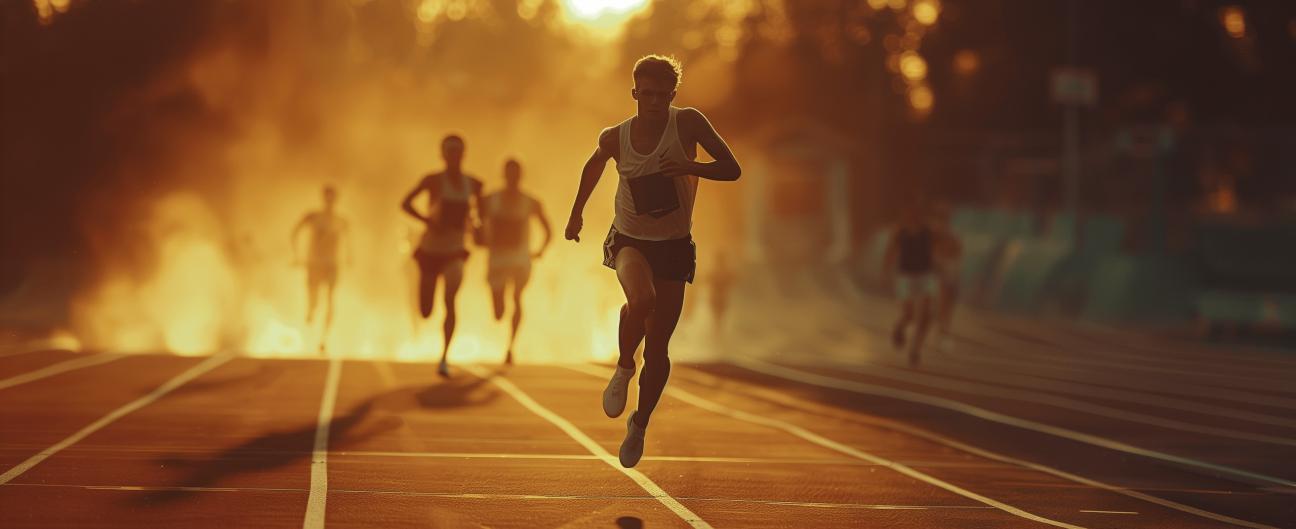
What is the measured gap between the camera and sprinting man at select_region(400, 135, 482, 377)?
16.9m

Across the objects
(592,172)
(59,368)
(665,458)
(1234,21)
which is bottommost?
(665,458)

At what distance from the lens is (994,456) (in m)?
13.8

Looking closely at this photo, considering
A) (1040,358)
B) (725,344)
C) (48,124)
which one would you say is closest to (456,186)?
(1040,358)

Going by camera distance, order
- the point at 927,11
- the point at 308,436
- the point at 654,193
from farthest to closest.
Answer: the point at 927,11, the point at 308,436, the point at 654,193

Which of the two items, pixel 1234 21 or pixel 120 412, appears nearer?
pixel 120 412

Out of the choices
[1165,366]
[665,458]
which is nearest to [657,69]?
[665,458]

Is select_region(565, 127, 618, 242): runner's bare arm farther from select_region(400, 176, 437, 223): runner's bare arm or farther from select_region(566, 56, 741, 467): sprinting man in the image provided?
select_region(400, 176, 437, 223): runner's bare arm

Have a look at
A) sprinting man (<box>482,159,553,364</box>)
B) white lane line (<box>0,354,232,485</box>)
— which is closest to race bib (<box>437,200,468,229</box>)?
sprinting man (<box>482,159,553,364</box>)

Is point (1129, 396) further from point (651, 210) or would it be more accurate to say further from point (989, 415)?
point (651, 210)

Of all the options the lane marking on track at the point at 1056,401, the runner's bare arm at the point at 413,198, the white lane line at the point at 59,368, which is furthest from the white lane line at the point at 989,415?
the white lane line at the point at 59,368

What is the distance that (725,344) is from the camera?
2942 cm

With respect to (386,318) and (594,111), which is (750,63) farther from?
(386,318)

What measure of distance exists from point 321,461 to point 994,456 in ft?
16.9

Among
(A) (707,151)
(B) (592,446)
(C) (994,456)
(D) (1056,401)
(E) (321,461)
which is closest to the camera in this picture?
(A) (707,151)
